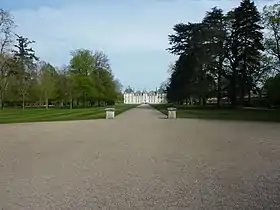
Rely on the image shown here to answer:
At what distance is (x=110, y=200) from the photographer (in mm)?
6172

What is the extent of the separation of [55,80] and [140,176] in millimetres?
65712

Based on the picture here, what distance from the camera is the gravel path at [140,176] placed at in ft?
20.0

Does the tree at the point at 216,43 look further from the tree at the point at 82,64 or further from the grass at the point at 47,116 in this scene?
the tree at the point at 82,64

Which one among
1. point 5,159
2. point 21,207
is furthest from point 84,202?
point 5,159

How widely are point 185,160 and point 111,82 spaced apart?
248 ft

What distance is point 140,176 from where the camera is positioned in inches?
322

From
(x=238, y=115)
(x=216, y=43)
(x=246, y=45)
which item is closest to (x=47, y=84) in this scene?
(x=216, y=43)

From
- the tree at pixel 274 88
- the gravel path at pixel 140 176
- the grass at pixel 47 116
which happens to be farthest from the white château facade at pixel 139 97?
the gravel path at pixel 140 176

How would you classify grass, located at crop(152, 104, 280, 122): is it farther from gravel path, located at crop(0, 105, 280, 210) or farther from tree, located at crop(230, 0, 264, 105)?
gravel path, located at crop(0, 105, 280, 210)

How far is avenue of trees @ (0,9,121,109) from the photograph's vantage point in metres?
62.8

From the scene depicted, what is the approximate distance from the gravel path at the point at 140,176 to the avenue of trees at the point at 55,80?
39.6m

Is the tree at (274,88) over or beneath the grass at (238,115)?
over

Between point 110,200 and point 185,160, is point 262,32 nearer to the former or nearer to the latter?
point 185,160

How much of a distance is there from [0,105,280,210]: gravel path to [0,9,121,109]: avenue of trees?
39.6 meters
